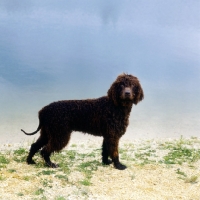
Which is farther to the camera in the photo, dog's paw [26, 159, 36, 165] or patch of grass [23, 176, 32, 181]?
dog's paw [26, 159, 36, 165]

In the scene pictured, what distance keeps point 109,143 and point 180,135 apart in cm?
441

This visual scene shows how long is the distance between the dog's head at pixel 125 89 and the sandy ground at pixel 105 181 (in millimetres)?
1128

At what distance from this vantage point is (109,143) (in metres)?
5.32

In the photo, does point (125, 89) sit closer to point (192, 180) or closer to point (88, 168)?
point (88, 168)

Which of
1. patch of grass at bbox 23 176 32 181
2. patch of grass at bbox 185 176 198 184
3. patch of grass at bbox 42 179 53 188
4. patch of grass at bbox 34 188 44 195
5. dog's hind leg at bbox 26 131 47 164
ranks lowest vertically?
patch of grass at bbox 185 176 198 184

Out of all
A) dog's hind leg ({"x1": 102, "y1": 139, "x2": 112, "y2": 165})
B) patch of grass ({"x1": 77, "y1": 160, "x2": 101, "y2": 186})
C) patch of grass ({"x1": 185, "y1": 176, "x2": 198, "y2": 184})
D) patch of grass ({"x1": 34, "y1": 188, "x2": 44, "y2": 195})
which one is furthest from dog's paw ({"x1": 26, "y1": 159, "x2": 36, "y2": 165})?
patch of grass ({"x1": 185, "y1": 176, "x2": 198, "y2": 184})

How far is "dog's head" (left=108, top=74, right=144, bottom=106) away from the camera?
5.11 m

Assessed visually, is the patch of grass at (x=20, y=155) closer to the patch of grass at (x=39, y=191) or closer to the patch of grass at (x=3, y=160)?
the patch of grass at (x=3, y=160)

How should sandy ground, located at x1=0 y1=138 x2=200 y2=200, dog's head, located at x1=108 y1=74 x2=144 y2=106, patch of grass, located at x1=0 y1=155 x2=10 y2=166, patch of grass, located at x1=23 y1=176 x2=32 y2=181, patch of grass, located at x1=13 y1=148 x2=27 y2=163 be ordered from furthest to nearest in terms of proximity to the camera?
patch of grass, located at x1=13 y1=148 x2=27 y2=163
patch of grass, located at x1=0 y1=155 x2=10 y2=166
dog's head, located at x1=108 y1=74 x2=144 y2=106
patch of grass, located at x1=23 y1=176 x2=32 y2=181
sandy ground, located at x1=0 y1=138 x2=200 y2=200

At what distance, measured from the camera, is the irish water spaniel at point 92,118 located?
5.13 m

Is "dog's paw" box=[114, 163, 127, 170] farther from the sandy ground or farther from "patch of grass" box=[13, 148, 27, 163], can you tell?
"patch of grass" box=[13, 148, 27, 163]

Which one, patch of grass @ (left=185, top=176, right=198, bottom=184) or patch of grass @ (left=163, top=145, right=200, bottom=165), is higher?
patch of grass @ (left=185, top=176, right=198, bottom=184)

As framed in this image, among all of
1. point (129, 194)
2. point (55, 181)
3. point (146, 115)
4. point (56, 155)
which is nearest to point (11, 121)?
point (56, 155)

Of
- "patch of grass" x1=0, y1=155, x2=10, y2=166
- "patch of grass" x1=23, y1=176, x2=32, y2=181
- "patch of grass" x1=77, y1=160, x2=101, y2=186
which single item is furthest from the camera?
"patch of grass" x1=0, y1=155, x2=10, y2=166
